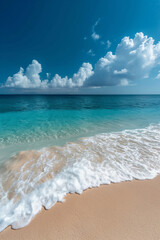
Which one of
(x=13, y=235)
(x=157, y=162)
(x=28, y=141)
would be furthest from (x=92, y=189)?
(x=28, y=141)

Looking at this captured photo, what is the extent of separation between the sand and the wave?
0.22 m

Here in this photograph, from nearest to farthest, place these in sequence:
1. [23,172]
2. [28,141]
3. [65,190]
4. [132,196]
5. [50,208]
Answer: [50,208] < [132,196] < [65,190] < [23,172] < [28,141]

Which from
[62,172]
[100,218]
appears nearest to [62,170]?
[62,172]

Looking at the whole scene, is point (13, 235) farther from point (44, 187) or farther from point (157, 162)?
point (157, 162)

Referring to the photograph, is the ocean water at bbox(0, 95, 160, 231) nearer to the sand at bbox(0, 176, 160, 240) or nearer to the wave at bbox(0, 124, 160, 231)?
the wave at bbox(0, 124, 160, 231)

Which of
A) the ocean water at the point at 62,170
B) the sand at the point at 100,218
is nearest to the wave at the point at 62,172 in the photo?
the ocean water at the point at 62,170

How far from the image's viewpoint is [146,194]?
3125 mm

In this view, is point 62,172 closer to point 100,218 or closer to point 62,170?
point 62,170

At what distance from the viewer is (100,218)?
251 centimetres

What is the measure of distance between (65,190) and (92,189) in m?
0.93

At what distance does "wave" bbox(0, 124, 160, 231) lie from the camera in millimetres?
2883

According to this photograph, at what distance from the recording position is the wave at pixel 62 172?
2.88m

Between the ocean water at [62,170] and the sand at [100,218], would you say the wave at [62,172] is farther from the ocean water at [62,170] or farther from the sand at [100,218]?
the sand at [100,218]

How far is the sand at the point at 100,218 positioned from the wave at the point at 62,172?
22cm
